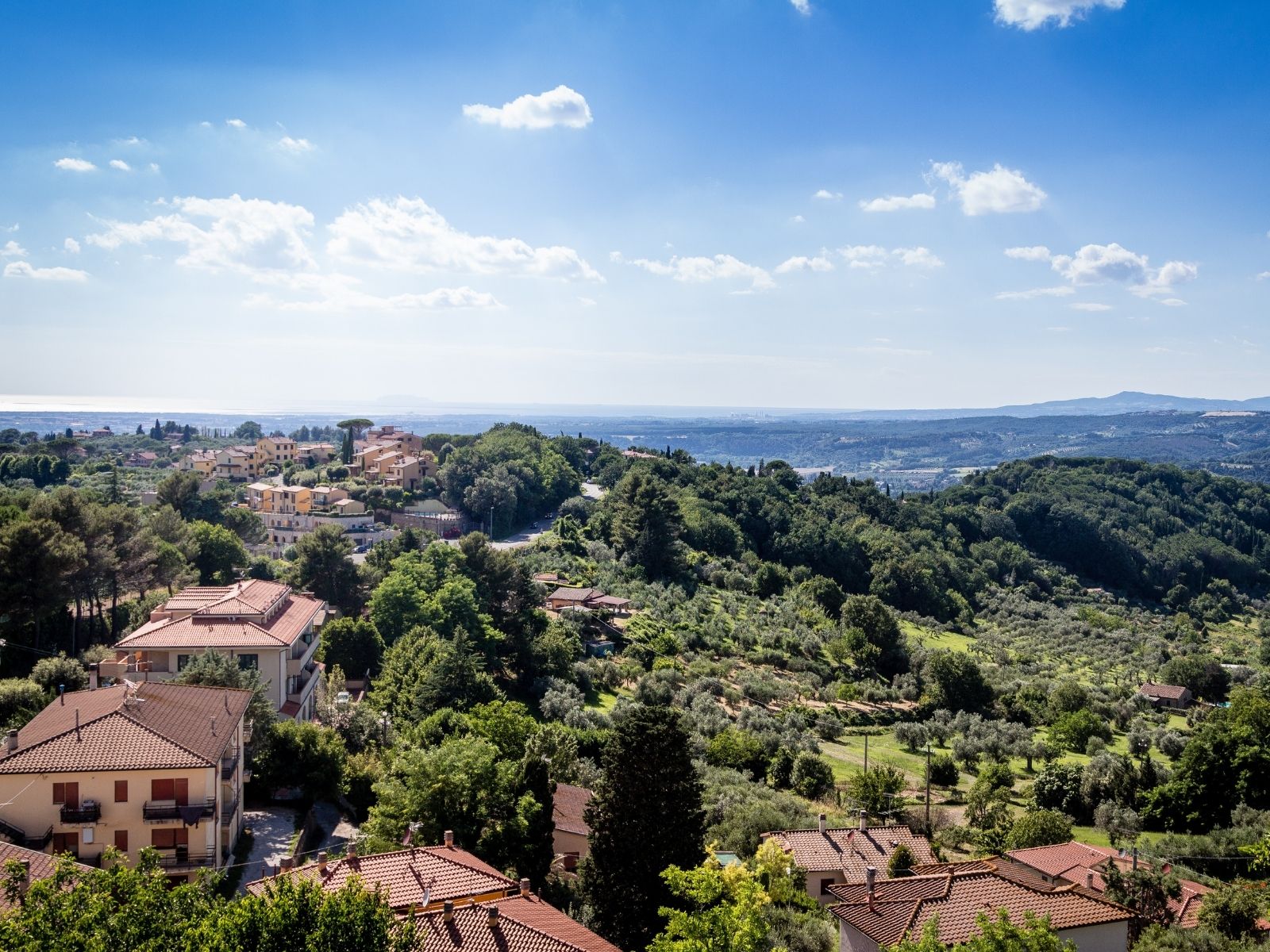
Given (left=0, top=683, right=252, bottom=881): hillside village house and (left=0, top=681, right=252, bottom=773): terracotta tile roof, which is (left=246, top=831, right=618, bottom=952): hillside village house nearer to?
(left=0, top=683, right=252, bottom=881): hillside village house

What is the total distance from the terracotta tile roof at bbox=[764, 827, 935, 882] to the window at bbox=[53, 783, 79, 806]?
16.1 metres

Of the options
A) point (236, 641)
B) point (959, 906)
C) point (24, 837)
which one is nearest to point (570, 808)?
Answer: point (236, 641)

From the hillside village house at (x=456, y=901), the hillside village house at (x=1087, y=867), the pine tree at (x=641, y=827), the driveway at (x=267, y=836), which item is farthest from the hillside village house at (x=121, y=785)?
the hillside village house at (x=1087, y=867)

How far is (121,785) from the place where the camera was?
20.8m

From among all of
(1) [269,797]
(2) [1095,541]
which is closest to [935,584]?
(2) [1095,541]

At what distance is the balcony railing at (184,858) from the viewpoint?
21.0 m

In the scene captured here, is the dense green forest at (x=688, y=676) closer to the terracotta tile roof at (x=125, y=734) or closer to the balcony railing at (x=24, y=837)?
the terracotta tile roof at (x=125, y=734)

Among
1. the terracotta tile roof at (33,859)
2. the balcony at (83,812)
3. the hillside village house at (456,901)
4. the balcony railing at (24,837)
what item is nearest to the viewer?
the hillside village house at (456,901)

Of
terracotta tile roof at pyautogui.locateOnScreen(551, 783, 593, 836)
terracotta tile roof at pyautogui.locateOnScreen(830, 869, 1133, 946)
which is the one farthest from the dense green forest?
terracotta tile roof at pyautogui.locateOnScreen(830, 869, 1133, 946)

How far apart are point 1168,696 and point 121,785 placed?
5814 cm

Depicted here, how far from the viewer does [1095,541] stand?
121750mm

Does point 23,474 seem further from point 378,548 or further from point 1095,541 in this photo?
point 1095,541

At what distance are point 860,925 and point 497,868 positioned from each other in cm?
847

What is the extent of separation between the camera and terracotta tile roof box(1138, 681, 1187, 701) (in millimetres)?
59406
